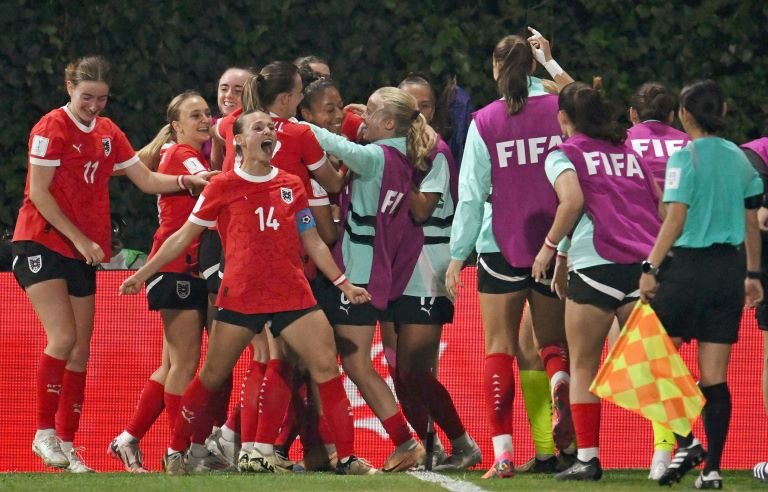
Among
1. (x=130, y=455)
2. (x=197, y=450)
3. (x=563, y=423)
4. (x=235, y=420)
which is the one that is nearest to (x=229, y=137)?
(x=197, y=450)

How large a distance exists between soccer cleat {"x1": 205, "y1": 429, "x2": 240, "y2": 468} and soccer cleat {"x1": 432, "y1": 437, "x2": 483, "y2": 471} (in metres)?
1.07

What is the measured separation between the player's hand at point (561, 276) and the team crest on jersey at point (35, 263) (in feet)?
8.39

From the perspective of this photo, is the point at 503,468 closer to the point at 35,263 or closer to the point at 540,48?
the point at 540,48

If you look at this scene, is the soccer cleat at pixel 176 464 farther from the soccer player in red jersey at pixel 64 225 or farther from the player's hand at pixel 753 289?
the player's hand at pixel 753 289

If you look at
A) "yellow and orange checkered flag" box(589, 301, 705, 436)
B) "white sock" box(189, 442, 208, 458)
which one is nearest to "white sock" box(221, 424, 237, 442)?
"white sock" box(189, 442, 208, 458)

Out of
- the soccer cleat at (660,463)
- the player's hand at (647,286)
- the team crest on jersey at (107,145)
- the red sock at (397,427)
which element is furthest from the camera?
the team crest on jersey at (107,145)

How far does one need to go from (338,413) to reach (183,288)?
1.27 metres

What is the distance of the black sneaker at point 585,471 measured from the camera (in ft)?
24.2

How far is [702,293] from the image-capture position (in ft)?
22.9

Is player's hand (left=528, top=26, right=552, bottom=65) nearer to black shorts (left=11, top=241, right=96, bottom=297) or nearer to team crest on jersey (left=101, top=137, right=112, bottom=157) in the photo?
team crest on jersey (left=101, top=137, right=112, bottom=157)

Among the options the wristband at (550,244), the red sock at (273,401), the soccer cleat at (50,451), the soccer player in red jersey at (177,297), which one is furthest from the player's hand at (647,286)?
the soccer cleat at (50,451)

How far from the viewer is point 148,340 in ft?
31.9

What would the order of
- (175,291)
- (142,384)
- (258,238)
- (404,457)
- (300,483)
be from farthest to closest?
(142,384)
(175,291)
(404,457)
(258,238)
(300,483)

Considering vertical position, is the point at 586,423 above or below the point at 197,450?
above
